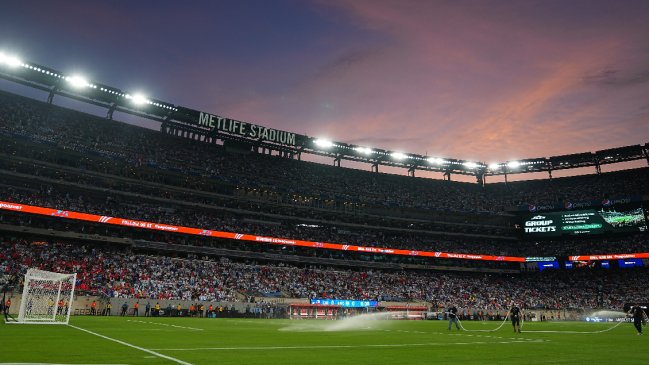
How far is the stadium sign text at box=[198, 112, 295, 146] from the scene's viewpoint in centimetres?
6894

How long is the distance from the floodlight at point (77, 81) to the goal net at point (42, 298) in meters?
32.1

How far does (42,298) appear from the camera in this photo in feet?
106

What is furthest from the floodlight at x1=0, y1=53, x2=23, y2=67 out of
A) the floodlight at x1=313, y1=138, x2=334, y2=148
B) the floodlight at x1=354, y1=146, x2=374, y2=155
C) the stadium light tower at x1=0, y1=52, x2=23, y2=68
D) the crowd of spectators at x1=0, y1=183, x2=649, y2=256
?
the floodlight at x1=354, y1=146, x2=374, y2=155

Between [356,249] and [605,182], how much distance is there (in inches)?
2153

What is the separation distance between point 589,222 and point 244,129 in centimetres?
6469

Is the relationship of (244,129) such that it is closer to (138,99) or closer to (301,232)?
(138,99)

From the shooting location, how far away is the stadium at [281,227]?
46.7 m

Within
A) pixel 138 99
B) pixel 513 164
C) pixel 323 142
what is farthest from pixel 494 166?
pixel 138 99

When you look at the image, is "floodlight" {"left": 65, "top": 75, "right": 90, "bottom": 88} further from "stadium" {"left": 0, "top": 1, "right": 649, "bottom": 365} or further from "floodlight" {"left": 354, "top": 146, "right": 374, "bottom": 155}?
"floodlight" {"left": 354, "top": 146, "right": 374, "bottom": 155}

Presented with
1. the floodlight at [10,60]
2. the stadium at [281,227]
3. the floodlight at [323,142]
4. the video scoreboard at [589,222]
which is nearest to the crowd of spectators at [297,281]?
the stadium at [281,227]

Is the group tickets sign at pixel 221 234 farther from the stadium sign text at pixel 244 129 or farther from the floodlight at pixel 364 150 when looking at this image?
the floodlight at pixel 364 150

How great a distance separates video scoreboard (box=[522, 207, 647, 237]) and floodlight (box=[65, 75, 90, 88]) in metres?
81.8

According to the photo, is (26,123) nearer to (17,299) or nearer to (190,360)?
(17,299)

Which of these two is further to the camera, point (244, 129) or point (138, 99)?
point (244, 129)
